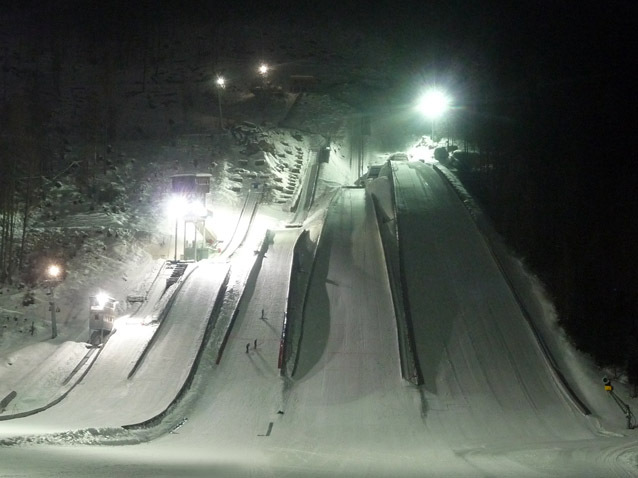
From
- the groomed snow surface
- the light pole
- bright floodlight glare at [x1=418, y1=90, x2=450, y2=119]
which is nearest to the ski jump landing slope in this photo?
the groomed snow surface

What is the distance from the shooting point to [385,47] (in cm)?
5591

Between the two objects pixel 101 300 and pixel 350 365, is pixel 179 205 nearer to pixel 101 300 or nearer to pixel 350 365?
pixel 101 300

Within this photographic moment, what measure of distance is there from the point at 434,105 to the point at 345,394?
26.9m

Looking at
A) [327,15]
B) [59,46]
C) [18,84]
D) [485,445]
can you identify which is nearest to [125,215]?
[485,445]

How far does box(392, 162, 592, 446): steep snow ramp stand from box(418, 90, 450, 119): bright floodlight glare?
15.9 meters

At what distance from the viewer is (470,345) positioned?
16219 mm

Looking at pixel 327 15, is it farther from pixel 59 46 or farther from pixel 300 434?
pixel 300 434

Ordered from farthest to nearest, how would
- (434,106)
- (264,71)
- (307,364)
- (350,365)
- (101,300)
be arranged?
(264,71) → (434,106) → (101,300) → (307,364) → (350,365)

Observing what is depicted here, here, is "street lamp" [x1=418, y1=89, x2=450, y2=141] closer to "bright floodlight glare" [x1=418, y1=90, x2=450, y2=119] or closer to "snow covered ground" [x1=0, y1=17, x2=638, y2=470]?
"bright floodlight glare" [x1=418, y1=90, x2=450, y2=119]

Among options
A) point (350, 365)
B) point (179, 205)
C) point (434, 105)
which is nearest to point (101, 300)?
point (179, 205)

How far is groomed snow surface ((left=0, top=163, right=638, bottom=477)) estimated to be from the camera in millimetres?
9477

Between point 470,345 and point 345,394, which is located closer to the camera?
point 345,394

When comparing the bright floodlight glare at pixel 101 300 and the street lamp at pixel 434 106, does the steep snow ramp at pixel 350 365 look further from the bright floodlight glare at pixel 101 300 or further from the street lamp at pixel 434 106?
the street lamp at pixel 434 106

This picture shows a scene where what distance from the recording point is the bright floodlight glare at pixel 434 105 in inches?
1505
